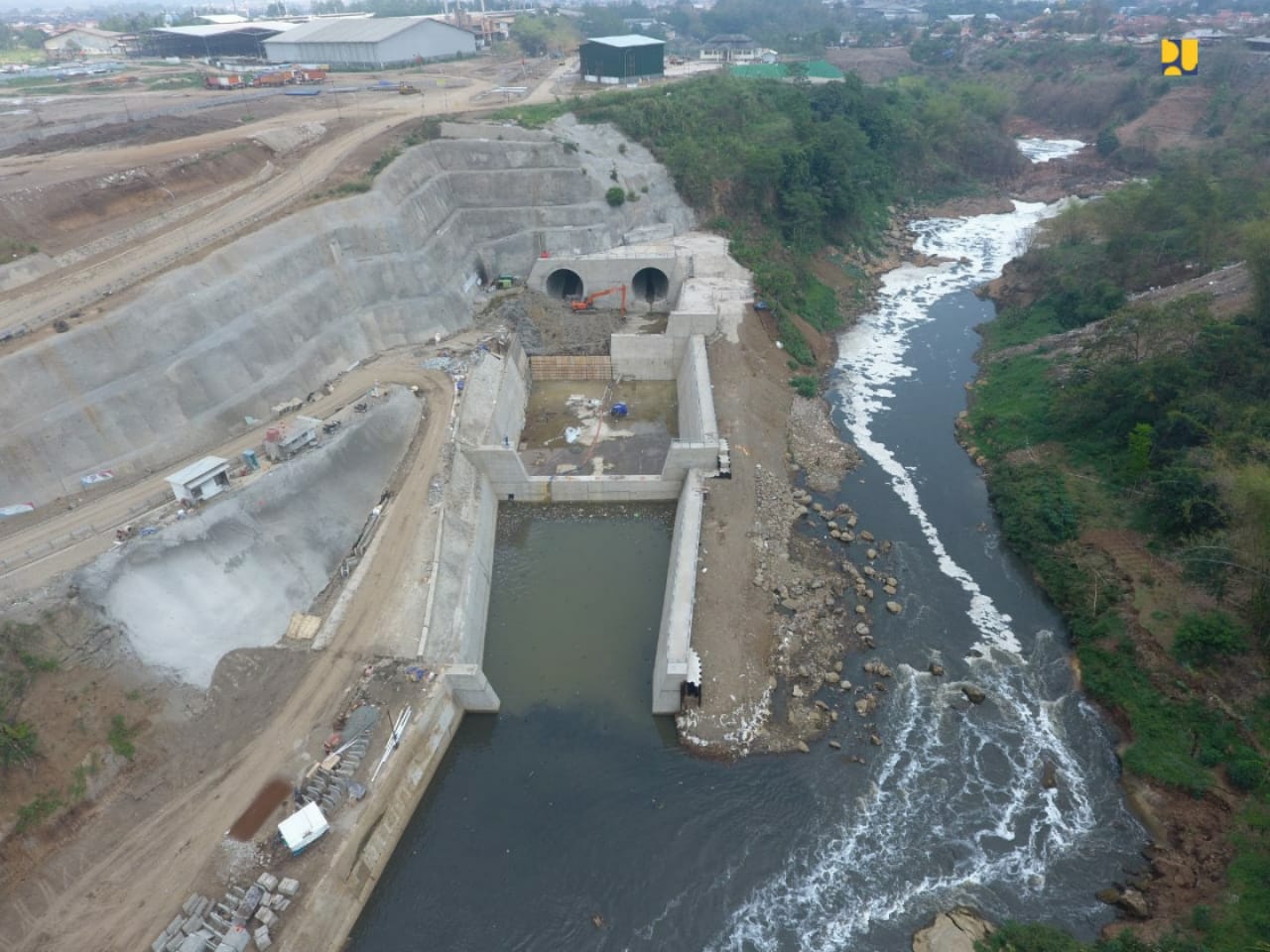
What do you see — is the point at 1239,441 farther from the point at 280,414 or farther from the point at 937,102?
the point at 937,102

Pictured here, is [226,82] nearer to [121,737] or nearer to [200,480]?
[200,480]

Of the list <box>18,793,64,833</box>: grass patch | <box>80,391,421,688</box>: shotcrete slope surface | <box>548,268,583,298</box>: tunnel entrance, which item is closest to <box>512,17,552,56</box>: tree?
<box>548,268,583,298</box>: tunnel entrance

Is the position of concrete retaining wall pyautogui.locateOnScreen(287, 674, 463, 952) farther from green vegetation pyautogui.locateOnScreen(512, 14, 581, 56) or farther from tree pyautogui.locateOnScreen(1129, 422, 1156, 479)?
green vegetation pyautogui.locateOnScreen(512, 14, 581, 56)

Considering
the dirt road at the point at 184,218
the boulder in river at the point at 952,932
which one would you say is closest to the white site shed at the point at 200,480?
the dirt road at the point at 184,218

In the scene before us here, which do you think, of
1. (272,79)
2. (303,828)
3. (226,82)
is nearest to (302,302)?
(303,828)

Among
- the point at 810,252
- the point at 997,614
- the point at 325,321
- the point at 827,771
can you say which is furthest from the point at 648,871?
the point at 810,252
